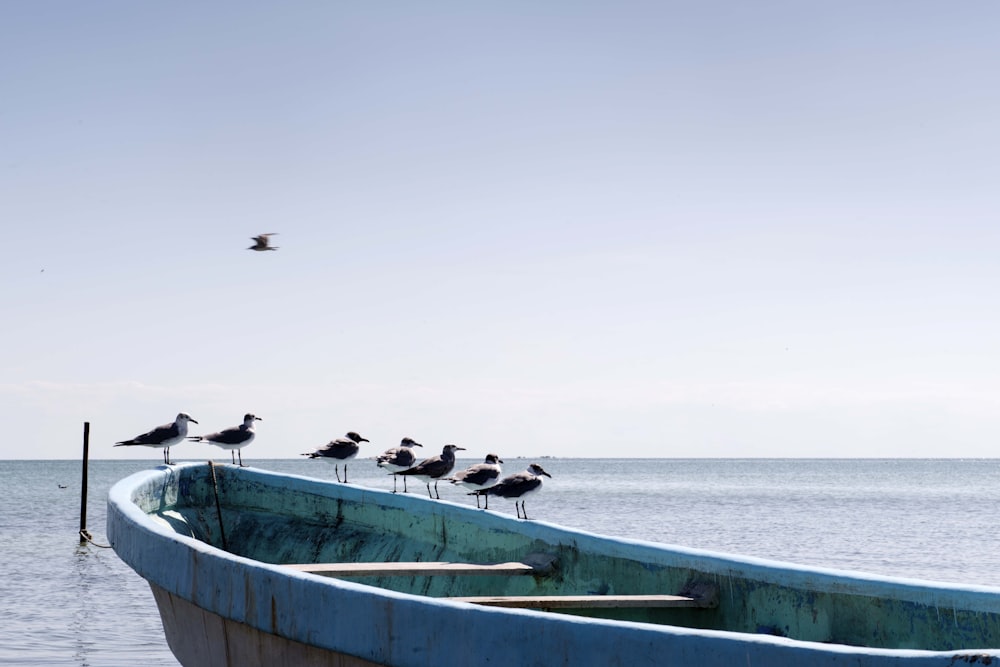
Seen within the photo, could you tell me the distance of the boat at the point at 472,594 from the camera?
127 inches

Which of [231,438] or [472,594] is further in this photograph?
[231,438]

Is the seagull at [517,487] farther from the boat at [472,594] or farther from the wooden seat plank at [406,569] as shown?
the wooden seat plank at [406,569]

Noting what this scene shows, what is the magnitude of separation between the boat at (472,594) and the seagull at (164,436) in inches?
99.4

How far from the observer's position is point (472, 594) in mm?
7211

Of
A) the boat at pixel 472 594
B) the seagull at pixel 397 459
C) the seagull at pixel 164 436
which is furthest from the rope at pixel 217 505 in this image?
the seagull at pixel 397 459

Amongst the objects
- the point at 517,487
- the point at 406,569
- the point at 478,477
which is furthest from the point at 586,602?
the point at 478,477

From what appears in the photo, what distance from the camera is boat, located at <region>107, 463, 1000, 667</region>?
10.6 feet

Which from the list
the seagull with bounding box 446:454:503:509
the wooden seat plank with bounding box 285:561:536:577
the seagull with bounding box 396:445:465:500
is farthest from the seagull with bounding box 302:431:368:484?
the wooden seat plank with bounding box 285:561:536:577

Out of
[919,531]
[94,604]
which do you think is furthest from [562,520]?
[94,604]

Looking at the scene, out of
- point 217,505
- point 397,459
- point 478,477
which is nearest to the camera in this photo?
point 217,505

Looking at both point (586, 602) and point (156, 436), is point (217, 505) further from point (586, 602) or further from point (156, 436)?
point (586, 602)

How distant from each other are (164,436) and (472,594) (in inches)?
236

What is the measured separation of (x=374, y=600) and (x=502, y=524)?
3757 mm

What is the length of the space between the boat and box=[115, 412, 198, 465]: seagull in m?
2.53
